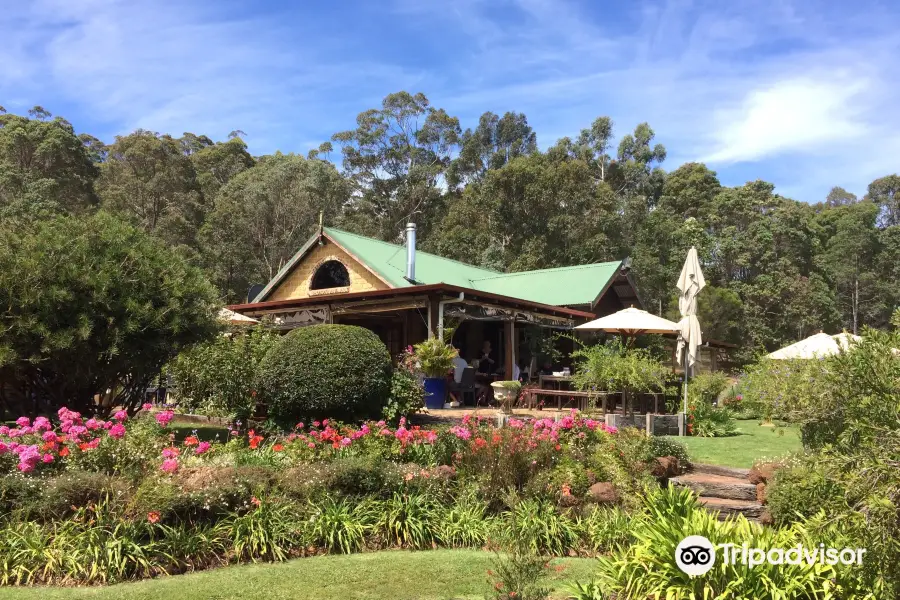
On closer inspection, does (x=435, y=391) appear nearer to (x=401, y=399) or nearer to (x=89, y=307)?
(x=401, y=399)

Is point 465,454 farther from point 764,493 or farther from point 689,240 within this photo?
point 689,240

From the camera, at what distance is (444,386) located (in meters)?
14.7

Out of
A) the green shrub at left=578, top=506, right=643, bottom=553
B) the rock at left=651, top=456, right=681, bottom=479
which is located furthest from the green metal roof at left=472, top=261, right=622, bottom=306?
the green shrub at left=578, top=506, right=643, bottom=553

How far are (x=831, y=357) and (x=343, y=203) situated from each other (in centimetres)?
4375

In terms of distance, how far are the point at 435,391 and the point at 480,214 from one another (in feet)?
85.1

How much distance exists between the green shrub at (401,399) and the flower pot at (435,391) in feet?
10.0

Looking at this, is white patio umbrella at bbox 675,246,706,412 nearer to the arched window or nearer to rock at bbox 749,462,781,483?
rock at bbox 749,462,781,483

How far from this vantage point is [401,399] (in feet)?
35.8

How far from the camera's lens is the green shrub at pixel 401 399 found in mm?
10742

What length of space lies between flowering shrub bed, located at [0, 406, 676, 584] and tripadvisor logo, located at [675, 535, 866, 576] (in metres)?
1.07

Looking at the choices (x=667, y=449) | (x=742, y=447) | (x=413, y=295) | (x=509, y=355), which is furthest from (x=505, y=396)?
(x=667, y=449)

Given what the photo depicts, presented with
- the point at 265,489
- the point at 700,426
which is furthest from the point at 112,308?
the point at 700,426

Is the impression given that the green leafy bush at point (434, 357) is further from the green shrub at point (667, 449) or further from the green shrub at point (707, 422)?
the green shrub at point (667, 449)

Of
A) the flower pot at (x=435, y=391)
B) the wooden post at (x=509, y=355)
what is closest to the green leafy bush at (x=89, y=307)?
the flower pot at (x=435, y=391)
